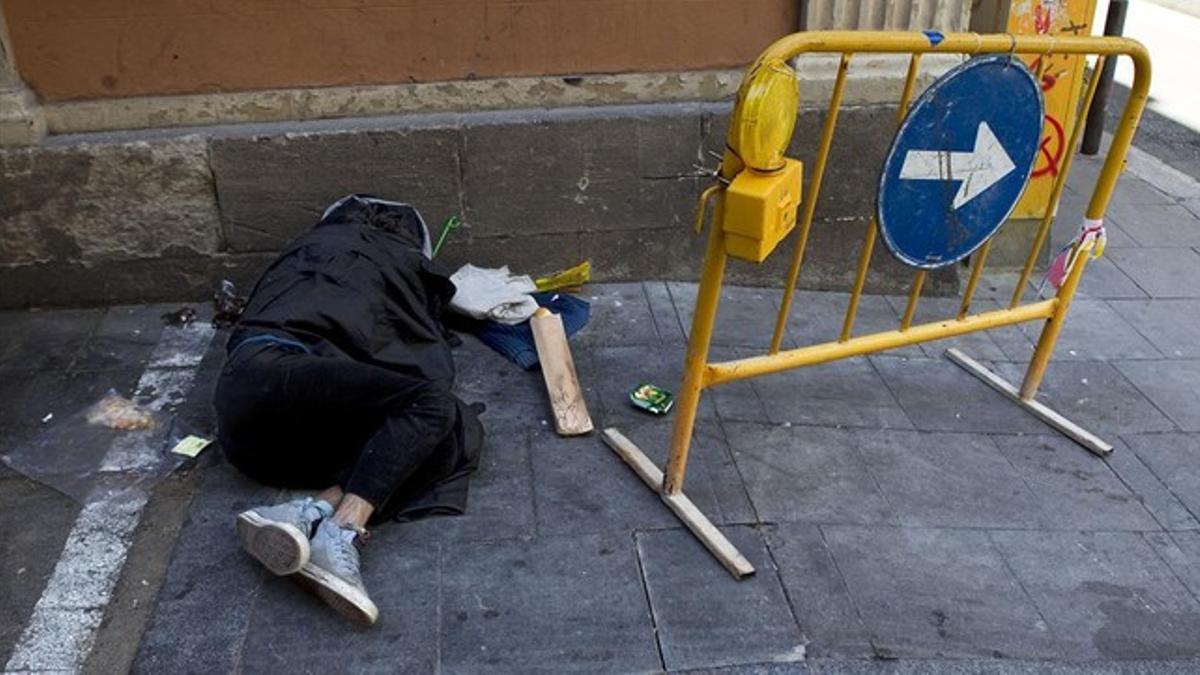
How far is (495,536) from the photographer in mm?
3041

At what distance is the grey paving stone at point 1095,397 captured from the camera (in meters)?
3.84

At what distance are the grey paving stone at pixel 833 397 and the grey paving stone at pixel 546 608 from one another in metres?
1.06

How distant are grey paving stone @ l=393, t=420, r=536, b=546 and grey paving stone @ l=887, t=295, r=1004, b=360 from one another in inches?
72.2

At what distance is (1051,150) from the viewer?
193 inches

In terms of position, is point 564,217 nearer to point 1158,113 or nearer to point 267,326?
point 267,326

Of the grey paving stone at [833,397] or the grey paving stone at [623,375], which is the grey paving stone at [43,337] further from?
the grey paving stone at [833,397]

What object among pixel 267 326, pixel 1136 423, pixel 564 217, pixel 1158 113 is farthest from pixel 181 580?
pixel 1158 113

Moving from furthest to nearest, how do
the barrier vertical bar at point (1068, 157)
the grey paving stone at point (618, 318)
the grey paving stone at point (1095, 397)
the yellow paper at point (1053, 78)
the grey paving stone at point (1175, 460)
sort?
the yellow paper at point (1053, 78)
the grey paving stone at point (618, 318)
the grey paving stone at point (1095, 397)
the grey paving stone at point (1175, 460)
the barrier vertical bar at point (1068, 157)

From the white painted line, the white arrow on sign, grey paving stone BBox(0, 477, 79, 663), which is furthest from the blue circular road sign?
grey paving stone BBox(0, 477, 79, 663)

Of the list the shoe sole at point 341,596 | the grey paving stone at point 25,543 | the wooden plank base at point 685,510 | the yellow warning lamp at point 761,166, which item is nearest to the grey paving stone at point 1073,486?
the wooden plank base at point 685,510

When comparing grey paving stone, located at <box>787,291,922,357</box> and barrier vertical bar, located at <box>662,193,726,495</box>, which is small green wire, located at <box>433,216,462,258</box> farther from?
barrier vertical bar, located at <box>662,193,726,495</box>

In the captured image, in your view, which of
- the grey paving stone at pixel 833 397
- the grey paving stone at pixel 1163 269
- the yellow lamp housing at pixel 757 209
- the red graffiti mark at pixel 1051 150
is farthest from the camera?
the grey paving stone at pixel 1163 269

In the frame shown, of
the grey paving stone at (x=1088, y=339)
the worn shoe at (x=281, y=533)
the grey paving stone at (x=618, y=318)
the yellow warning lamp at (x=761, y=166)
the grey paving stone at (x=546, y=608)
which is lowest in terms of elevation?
the grey paving stone at (x=1088, y=339)

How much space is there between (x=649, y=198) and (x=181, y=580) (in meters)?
2.64
